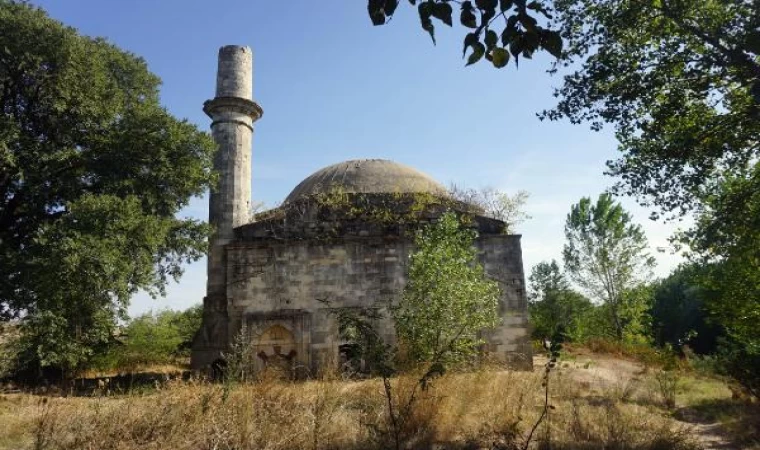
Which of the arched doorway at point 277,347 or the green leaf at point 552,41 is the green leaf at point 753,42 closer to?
the green leaf at point 552,41

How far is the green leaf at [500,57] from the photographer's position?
11.1ft

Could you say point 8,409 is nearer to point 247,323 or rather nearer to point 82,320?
point 82,320

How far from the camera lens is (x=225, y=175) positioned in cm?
1423

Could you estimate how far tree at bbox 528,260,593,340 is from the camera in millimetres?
30114

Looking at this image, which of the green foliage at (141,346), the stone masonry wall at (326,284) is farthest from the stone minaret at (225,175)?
the green foliage at (141,346)

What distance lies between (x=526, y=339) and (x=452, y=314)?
5.23 meters

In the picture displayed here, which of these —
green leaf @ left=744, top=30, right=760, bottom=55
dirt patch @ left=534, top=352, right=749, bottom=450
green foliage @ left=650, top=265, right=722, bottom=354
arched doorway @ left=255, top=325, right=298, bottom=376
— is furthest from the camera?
green foliage @ left=650, top=265, right=722, bottom=354

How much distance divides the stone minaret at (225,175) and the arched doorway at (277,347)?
95 centimetres

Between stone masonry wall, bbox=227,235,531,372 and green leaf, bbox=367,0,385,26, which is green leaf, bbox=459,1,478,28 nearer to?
green leaf, bbox=367,0,385,26

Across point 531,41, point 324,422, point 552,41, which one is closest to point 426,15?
point 531,41

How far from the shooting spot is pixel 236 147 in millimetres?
14445

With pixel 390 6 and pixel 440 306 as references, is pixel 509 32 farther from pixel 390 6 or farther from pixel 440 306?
pixel 440 306

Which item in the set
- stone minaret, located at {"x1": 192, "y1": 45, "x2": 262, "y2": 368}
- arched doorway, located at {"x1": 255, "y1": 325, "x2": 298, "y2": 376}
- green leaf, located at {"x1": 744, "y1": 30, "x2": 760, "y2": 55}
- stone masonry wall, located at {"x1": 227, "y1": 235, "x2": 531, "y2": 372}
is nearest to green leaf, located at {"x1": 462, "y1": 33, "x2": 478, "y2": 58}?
green leaf, located at {"x1": 744, "y1": 30, "x2": 760, "y2": 55}

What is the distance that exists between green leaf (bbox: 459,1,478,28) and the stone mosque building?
9932 mm
